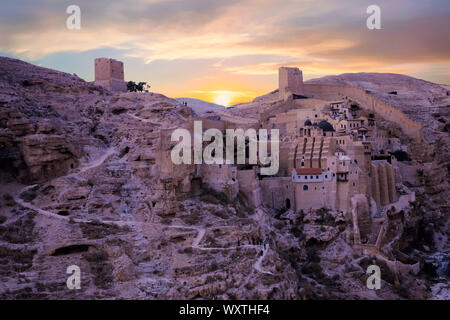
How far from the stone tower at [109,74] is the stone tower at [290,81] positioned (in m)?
13.6

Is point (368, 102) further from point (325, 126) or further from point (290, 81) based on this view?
point (325, 126)

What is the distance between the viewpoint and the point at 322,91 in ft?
164

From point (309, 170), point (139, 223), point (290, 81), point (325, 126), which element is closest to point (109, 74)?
point (290, 81)

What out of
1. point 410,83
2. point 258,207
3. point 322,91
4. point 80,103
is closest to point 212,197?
point 258,207

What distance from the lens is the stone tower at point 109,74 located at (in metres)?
42.8

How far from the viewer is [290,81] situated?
48.9m

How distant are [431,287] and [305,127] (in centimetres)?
1234

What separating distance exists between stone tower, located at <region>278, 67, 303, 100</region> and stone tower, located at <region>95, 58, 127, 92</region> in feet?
44.7

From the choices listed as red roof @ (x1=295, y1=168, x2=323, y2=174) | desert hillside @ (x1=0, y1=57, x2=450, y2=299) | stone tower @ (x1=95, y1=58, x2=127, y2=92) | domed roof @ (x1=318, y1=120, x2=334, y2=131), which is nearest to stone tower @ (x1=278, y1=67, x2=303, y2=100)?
domed roof @ (x1=318, y1=120, x2=334, y2=131)

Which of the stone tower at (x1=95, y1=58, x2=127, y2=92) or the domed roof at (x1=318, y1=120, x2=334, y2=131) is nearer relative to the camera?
the domed roof at (x1=318, y1=120, x2=334, y2=131)

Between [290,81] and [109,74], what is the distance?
15.4 meters

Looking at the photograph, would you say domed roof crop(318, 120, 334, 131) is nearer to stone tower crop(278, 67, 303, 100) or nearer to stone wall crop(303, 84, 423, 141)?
stone wall crop(303, 84, 423, 141)

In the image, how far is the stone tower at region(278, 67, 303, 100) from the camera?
160 feet

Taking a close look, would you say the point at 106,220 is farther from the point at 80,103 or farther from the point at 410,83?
the point at 410,83
